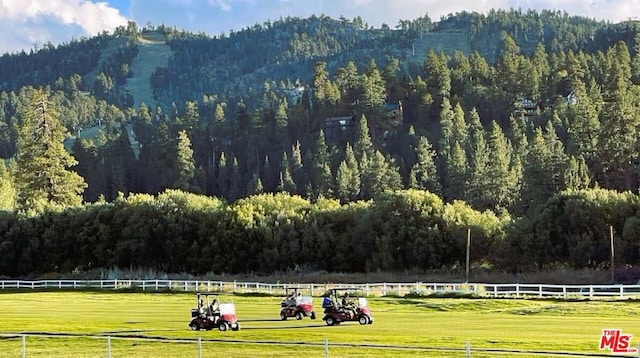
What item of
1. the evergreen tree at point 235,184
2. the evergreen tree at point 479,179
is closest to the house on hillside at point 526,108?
the evergreen tree at point 479,179

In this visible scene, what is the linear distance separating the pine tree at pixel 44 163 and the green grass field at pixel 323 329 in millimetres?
54694

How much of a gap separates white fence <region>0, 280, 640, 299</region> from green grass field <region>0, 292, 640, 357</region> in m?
3.02

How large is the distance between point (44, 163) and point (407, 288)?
64.3 m

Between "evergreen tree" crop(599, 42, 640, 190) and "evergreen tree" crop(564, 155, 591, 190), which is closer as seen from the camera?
"evergreen tree" crop(564, 155, 591, 190)

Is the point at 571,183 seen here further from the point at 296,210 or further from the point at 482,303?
the point at 482,303

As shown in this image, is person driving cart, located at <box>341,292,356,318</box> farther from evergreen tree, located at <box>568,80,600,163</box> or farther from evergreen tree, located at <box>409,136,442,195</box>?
evergreen tree, located at <box>409,136,442,195</box>

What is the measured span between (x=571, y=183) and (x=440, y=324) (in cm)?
8782

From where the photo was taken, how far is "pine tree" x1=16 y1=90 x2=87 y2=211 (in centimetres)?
11081

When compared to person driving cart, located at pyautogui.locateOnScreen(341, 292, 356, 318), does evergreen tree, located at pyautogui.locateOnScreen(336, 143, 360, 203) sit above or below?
above

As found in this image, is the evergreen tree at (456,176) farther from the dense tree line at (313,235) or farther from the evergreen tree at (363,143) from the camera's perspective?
the dense tree line at (313,235)

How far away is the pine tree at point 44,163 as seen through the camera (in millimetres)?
110812

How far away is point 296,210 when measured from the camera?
97.5 metres

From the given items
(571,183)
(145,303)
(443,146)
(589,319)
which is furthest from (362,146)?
(589,319)

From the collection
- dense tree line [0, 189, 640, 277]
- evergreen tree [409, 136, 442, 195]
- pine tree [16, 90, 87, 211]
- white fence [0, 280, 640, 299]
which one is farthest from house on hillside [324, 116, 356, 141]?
white fence [0, 280, 640, 299]
